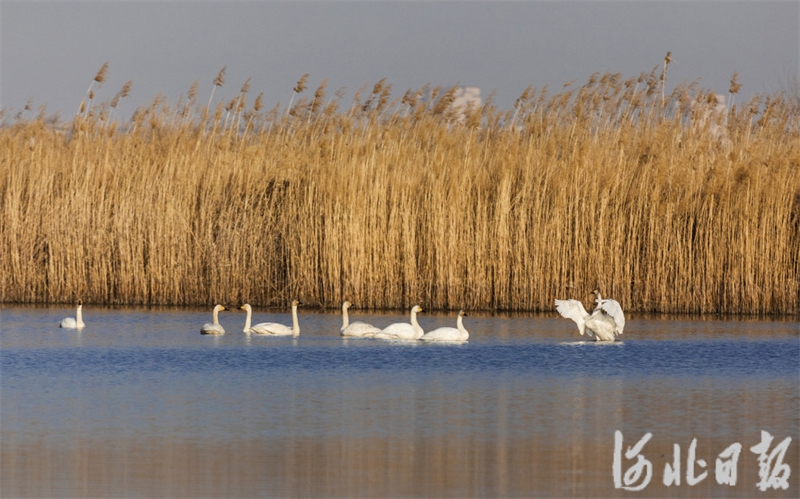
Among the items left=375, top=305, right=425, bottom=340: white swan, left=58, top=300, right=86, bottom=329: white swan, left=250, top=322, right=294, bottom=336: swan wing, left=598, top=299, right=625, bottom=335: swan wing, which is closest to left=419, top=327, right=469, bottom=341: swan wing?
left=375, top=305, right=425, bottom=340: white swan

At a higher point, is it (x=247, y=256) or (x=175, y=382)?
(x=247, y=256)

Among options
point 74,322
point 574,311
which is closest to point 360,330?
point 574,311

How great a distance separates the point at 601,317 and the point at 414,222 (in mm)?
3919

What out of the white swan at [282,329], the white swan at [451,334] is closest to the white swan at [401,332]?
the white swan at [451,334]

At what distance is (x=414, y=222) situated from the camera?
16.0m

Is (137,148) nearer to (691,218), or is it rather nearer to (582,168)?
(582,168)

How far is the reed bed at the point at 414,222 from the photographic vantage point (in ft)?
51.9

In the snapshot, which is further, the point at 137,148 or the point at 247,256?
the point at 137,148

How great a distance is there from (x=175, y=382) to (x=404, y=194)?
7069 millimetres

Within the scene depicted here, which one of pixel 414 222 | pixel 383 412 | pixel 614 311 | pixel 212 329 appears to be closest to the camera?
pixel 383 412

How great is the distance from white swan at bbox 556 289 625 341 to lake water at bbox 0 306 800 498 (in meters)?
0.28

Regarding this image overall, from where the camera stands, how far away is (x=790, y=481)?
6270mm

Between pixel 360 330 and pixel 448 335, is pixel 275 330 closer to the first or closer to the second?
pixel 360 330

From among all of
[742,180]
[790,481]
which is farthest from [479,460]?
[742,180]
